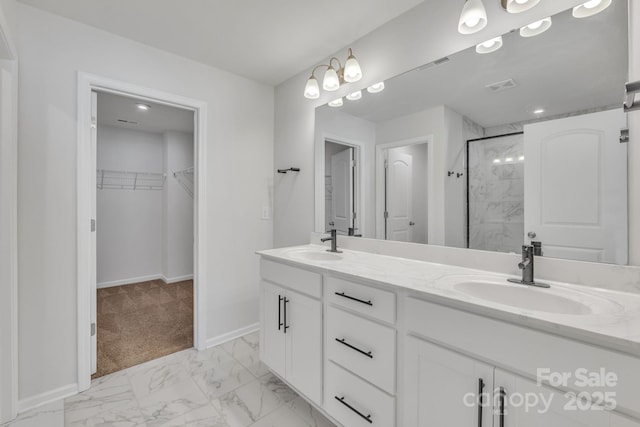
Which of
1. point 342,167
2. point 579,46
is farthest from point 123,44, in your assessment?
point 579,46

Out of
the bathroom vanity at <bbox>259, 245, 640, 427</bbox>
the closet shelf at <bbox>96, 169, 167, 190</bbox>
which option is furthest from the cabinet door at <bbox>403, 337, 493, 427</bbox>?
the closet shelf at <bbox>96, 169, 167, 190</bbox>

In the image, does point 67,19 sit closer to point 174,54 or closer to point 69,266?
point 174,54

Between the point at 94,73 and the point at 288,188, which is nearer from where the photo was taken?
the point at 94,73

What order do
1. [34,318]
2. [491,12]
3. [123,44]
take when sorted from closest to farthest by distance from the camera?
[491,12] < [34,318] < [123,44]

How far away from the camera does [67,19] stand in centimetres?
181

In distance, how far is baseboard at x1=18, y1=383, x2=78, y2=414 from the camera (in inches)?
65.6

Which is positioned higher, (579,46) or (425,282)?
(579,46)

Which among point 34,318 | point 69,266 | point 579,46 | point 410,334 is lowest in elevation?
point 34,318

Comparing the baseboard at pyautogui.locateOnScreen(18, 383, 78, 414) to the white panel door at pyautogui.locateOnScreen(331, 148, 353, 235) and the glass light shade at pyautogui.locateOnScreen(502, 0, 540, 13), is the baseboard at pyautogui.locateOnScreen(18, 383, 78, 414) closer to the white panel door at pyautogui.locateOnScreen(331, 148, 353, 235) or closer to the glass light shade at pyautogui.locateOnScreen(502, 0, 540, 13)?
the white panel door at pyautogui.locateOnScreen(331, 148, 353, 235)

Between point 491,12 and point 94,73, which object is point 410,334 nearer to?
point 491,12

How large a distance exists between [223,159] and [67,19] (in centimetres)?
128

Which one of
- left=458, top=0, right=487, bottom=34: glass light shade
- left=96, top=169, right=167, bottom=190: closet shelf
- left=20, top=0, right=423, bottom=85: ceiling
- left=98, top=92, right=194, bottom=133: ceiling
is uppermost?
left=20, top=0, right=423, bottom=85: ceiling

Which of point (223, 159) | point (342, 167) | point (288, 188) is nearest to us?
point (342, 167)

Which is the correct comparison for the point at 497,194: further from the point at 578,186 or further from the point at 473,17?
the point at 473,17
